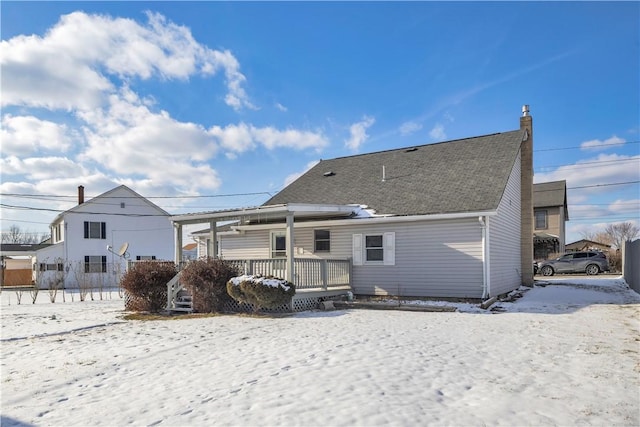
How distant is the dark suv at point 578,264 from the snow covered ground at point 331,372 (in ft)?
57.6

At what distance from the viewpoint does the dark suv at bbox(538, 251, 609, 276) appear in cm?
2636

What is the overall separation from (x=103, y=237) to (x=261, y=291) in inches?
1010

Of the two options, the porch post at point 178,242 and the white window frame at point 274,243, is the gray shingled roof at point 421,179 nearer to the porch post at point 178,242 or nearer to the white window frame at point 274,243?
the white window frame at point 274,243

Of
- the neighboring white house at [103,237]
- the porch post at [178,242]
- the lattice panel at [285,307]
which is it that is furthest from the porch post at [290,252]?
the neighboring white house at [103,237]

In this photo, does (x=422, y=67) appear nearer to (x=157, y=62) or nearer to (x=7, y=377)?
(x=157, y=62)

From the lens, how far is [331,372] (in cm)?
574

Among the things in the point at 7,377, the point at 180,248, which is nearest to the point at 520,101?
the point at 180,248

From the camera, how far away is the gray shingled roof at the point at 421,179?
13891 millimetres

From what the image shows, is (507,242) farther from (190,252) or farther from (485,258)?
(190,252)

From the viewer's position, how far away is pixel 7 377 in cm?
621

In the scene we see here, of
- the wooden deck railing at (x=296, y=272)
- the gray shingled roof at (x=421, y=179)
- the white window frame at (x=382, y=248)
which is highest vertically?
the gray shingled roof at (x=421, y=179)

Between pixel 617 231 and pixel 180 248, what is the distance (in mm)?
67178

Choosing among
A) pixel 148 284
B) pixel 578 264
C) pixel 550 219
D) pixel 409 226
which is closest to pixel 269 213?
pixel 148 284

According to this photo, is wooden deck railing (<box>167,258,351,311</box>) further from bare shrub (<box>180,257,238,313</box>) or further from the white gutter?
the white gutter
